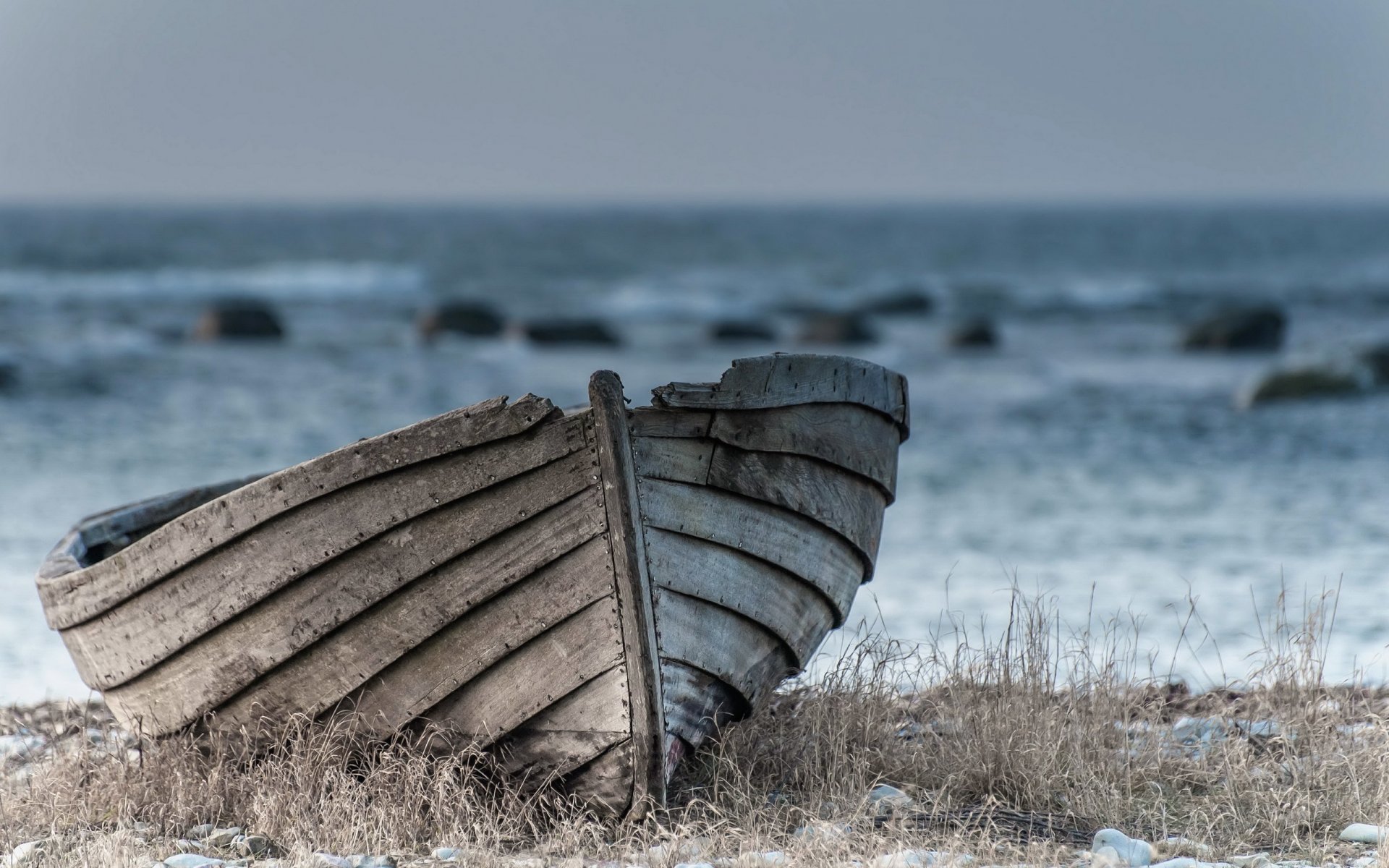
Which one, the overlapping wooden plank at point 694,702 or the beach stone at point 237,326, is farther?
the beach stone at point 237,326

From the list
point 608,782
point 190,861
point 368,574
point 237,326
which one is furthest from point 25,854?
point 237,326

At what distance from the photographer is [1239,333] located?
22.8 metres

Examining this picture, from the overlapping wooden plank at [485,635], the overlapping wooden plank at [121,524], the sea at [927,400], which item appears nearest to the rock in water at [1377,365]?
the sea at [927,400]

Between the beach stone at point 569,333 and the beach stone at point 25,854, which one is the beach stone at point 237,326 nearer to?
the beach stone at point 569,333

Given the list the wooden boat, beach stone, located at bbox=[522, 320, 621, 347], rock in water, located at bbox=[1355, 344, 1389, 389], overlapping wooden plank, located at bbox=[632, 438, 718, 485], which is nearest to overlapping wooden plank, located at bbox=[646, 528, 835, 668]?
the wooden boat

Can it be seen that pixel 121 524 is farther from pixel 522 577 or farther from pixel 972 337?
pixel 972 337

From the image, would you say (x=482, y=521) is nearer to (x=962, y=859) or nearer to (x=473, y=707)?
(x=473, y=707)

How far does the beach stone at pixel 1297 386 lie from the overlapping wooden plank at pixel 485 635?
579 inches

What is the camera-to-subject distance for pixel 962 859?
129 inches

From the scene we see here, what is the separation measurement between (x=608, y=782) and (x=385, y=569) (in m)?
0.80

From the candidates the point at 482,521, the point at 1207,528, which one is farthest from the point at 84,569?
the point at 1207,528

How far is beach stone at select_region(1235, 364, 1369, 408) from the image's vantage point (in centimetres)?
1625

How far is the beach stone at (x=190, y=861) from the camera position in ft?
10.7

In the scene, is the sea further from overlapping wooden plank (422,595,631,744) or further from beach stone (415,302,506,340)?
overlapping wooden plank (422,595,631,744)
